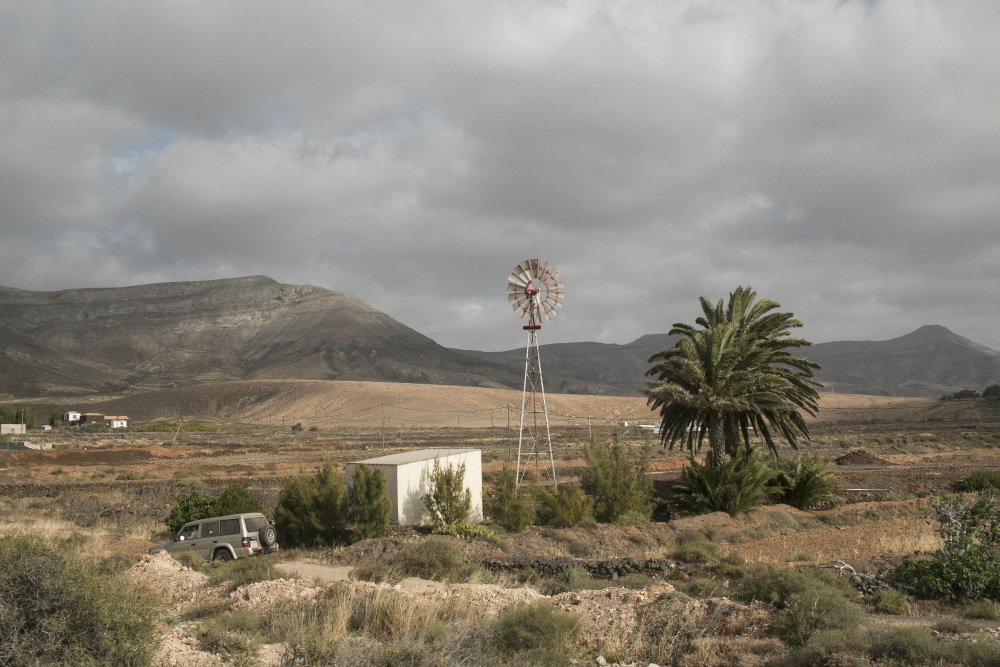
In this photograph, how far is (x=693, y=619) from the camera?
36.4ft

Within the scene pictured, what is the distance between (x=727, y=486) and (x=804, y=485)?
5.09 metres

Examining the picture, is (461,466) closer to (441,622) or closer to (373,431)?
(441,622)

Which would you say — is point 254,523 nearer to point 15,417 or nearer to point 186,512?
point 186,512

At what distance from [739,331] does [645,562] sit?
1534 centimetres

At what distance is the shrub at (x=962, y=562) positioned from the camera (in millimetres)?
13531

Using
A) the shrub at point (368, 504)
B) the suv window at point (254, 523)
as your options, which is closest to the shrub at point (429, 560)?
the suv window at point (254, 523)

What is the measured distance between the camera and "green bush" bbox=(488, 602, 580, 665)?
935 cm

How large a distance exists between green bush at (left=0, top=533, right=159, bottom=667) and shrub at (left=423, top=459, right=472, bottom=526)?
16.3m

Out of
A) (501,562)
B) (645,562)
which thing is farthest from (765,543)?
(501,562)

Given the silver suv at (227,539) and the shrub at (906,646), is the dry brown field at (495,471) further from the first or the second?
the shrub at (906,646)

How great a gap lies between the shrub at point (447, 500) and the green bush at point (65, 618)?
16261mm

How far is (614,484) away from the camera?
2725cm

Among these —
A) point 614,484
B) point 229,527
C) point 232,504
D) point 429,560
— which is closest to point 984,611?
point 429,560

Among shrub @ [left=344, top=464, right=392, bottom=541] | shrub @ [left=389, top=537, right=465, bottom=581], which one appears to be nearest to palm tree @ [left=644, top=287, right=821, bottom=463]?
shrub @ [left=344, top=464, right=392, bottom=541]
